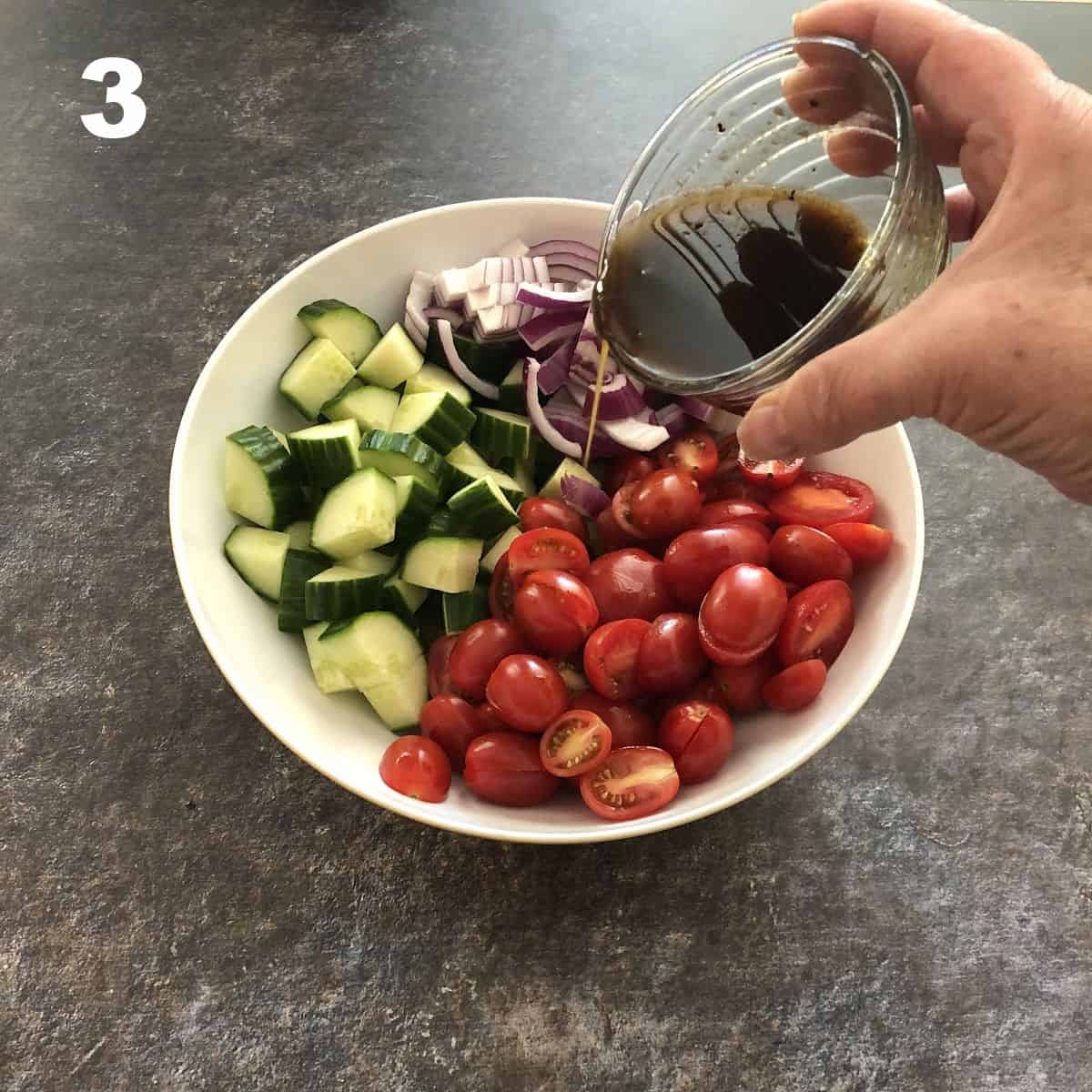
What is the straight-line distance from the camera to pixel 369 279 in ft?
5.69

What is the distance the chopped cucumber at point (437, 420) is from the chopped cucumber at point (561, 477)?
0.18 metres

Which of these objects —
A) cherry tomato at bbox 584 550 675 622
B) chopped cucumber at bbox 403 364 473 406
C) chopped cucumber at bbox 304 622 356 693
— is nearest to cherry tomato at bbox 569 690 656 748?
cherry tomato at bbox 584 550 675 622

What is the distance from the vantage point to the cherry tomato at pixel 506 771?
1.38m

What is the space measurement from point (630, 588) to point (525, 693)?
0.83 feet

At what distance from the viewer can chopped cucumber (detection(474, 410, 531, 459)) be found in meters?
1.68

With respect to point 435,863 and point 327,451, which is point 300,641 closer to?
point 327,451

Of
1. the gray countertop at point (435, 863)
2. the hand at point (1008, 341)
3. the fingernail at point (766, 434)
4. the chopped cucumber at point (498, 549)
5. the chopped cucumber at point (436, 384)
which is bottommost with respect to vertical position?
the gray countertop at point (435, 863)

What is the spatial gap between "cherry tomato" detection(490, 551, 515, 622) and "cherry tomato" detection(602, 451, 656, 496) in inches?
11.0

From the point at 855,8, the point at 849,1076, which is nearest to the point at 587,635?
the point at 849,1076

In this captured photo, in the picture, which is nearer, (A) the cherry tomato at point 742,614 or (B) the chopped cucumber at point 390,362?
(A) the cherry tomato at point 742,614

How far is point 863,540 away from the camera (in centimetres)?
149

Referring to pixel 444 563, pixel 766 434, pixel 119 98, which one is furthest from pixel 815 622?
pixel 119 98

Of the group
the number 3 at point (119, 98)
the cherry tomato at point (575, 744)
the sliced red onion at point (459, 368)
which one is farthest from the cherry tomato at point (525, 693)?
the number 3 at point (119, 98)

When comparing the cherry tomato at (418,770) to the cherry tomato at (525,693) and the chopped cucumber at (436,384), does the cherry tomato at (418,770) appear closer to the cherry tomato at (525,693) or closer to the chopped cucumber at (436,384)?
the cherry tomato at (525,693)
